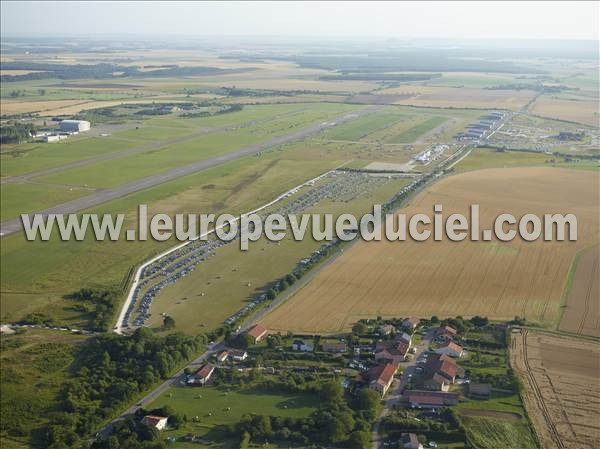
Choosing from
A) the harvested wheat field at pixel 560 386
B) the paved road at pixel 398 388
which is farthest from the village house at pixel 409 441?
the harvested wheat field at pixel 560 386

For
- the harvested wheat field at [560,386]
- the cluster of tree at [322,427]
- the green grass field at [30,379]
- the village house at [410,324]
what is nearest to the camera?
the cluster of tree at [322,427]

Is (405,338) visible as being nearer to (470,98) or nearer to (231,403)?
(231,403)

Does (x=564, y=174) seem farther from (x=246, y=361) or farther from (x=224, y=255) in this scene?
(x=246, y=361)

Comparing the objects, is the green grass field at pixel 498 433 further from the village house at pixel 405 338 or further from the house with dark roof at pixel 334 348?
the house with dark roof at pixel 334 348

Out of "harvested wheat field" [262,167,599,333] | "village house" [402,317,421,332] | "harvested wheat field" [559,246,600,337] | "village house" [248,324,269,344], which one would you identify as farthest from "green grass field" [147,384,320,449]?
"harvested wheat field" [559,246,600,337]

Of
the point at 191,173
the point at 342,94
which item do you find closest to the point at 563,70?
the point at 342,94

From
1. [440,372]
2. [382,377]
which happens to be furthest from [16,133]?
[440,372]

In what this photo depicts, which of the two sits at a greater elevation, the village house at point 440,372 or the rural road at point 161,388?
the village house at point 440,372
